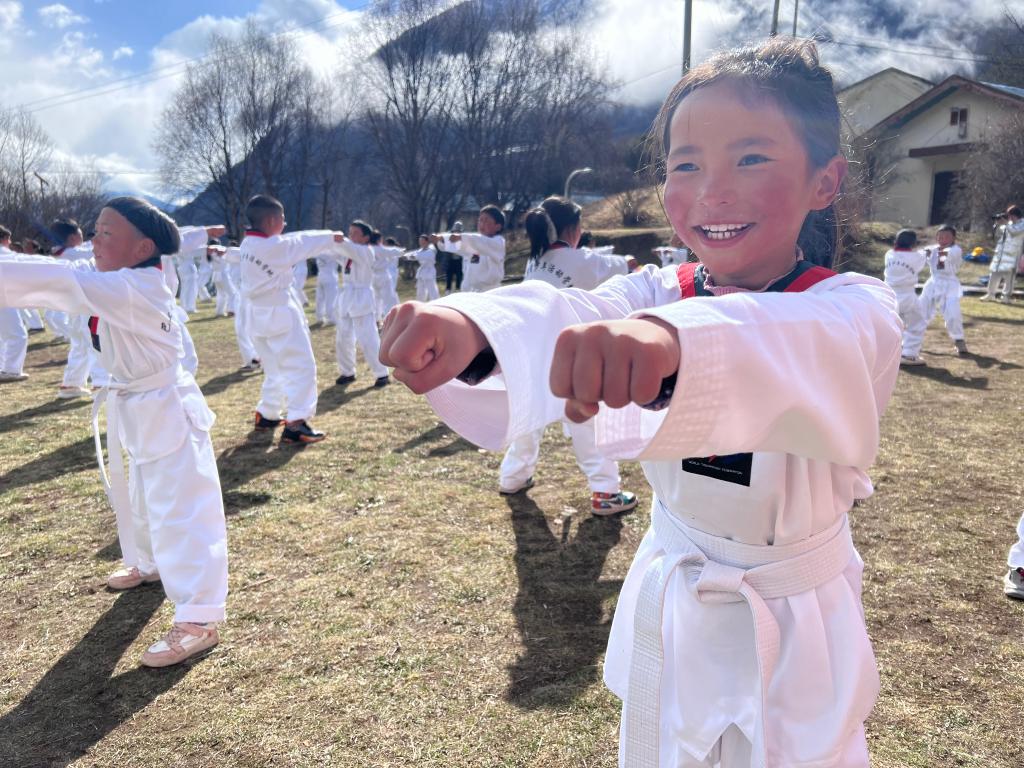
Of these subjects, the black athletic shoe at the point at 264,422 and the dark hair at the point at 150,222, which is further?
the black athletic shoe at the point at 264,422

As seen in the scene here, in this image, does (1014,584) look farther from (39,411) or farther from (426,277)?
(426,277)

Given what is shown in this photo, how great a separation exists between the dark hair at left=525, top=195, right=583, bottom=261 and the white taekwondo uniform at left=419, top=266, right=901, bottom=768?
375 centimetres

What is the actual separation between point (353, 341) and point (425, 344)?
886cm

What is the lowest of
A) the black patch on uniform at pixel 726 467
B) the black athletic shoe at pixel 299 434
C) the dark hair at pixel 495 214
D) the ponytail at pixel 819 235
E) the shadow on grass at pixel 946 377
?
the shadow on grass at pixel 946 377

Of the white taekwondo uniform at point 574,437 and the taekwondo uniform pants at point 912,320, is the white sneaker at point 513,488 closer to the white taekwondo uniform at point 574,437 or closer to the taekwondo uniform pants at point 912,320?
the white taekwondo uniform at point 574,437

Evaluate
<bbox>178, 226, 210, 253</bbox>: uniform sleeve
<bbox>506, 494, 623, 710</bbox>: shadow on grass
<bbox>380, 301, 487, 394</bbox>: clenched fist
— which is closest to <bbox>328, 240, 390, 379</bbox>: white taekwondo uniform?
<bbox>178, 226, 210, 253</bbox>: uniform sleeve

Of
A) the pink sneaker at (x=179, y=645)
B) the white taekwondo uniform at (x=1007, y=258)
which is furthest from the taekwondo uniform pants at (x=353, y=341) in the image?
the white taekwondo uniform at (x=1007, y=258)

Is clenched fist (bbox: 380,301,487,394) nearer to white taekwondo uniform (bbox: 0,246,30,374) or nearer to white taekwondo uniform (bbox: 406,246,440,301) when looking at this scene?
white taekwondo uniform (bbox: 0,246,30,374)

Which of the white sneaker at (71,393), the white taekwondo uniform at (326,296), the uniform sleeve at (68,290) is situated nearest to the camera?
the uniform sleeve at (68,290)

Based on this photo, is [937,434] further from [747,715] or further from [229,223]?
[229,223]

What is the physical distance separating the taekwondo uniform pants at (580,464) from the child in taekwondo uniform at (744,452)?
2886 mm

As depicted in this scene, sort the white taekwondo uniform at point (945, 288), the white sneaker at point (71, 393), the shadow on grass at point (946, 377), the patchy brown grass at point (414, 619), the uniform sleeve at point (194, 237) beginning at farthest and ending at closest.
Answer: the white taekwondo uniform at point (945, 288)
the white sneaker at point (71, 393)
the shadow on grass at point (946, 377)
the uniform sleeve at point (194, 237)
the patchy brown grass at point (414, 619)

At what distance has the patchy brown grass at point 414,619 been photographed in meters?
2.60

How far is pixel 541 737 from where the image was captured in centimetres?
257
